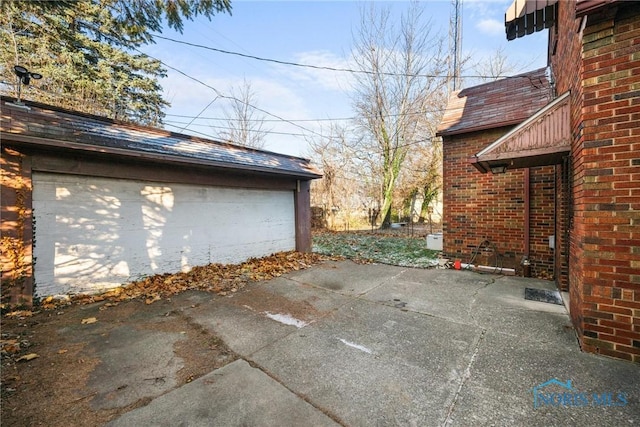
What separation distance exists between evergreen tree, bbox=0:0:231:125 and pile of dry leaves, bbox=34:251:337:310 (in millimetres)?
5782

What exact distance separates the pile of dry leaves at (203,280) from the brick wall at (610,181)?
4.98m

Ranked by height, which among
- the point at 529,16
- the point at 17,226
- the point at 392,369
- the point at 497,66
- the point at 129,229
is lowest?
the point at 392,369

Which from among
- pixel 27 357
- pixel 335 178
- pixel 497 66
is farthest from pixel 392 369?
pixel 497 66

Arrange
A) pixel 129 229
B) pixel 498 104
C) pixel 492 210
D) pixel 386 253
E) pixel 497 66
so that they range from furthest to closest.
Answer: pixel 497 66
pixel 386 253
pixel 498 104
pixel 492 210
pixel 129 229

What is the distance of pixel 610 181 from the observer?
2.43 metres

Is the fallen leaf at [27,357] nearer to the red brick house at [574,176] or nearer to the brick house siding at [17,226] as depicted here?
the brick house siding at [17,226]

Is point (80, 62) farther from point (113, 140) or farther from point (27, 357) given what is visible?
point (27, 357)

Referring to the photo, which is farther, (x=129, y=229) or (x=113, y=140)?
(x=129, y=229)

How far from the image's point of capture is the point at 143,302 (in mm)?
4129

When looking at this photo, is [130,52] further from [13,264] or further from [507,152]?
[507,152]

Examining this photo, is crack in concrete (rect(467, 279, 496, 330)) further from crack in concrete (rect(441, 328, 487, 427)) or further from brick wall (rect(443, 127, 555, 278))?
brick wall (rect(443, 127, 555, 278))

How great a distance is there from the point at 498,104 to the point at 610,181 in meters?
4.89

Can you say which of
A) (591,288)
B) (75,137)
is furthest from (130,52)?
(591,288)


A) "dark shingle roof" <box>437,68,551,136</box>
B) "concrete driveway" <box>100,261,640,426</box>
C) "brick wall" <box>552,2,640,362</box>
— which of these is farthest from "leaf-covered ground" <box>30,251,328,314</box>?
"dark shingle roof" <box>437,68,551,136</box>
